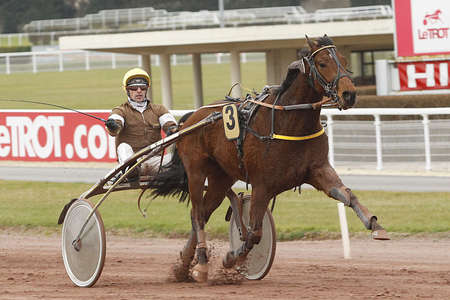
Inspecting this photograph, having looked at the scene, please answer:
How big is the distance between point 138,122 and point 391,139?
298 inches

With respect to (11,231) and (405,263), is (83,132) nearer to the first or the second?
(11,231)

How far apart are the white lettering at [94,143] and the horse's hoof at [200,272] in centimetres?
851

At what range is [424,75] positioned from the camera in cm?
1577

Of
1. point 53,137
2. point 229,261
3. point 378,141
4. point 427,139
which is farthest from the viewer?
point 53,137

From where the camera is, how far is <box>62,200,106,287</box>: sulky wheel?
7.18 metres

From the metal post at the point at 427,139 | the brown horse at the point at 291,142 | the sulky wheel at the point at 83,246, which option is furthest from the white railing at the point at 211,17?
the brown horse at the point at 291,142

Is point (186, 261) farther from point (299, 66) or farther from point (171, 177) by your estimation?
point (299, 66)

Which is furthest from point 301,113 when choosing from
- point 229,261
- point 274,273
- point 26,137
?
point 26,137

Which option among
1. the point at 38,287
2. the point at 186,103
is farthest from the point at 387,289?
the point at 186,103

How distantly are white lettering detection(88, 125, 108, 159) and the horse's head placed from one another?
9608 millimetres

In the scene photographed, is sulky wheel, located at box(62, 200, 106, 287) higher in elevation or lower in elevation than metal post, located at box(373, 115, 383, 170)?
lower

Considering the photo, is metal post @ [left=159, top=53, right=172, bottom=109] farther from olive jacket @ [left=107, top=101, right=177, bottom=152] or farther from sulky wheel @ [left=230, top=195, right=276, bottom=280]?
sulky wheel @ [left=230, top=195, right=276, bottom=280]

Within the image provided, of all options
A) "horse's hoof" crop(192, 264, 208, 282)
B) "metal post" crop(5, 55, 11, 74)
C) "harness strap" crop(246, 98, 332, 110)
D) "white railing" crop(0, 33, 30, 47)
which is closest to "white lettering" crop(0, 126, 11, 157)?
"horse's hoof" crop(192, 264, 208, 282)

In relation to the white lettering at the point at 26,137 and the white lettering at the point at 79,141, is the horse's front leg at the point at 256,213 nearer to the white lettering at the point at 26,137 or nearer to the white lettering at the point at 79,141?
the white lettering at the point at 79,141
